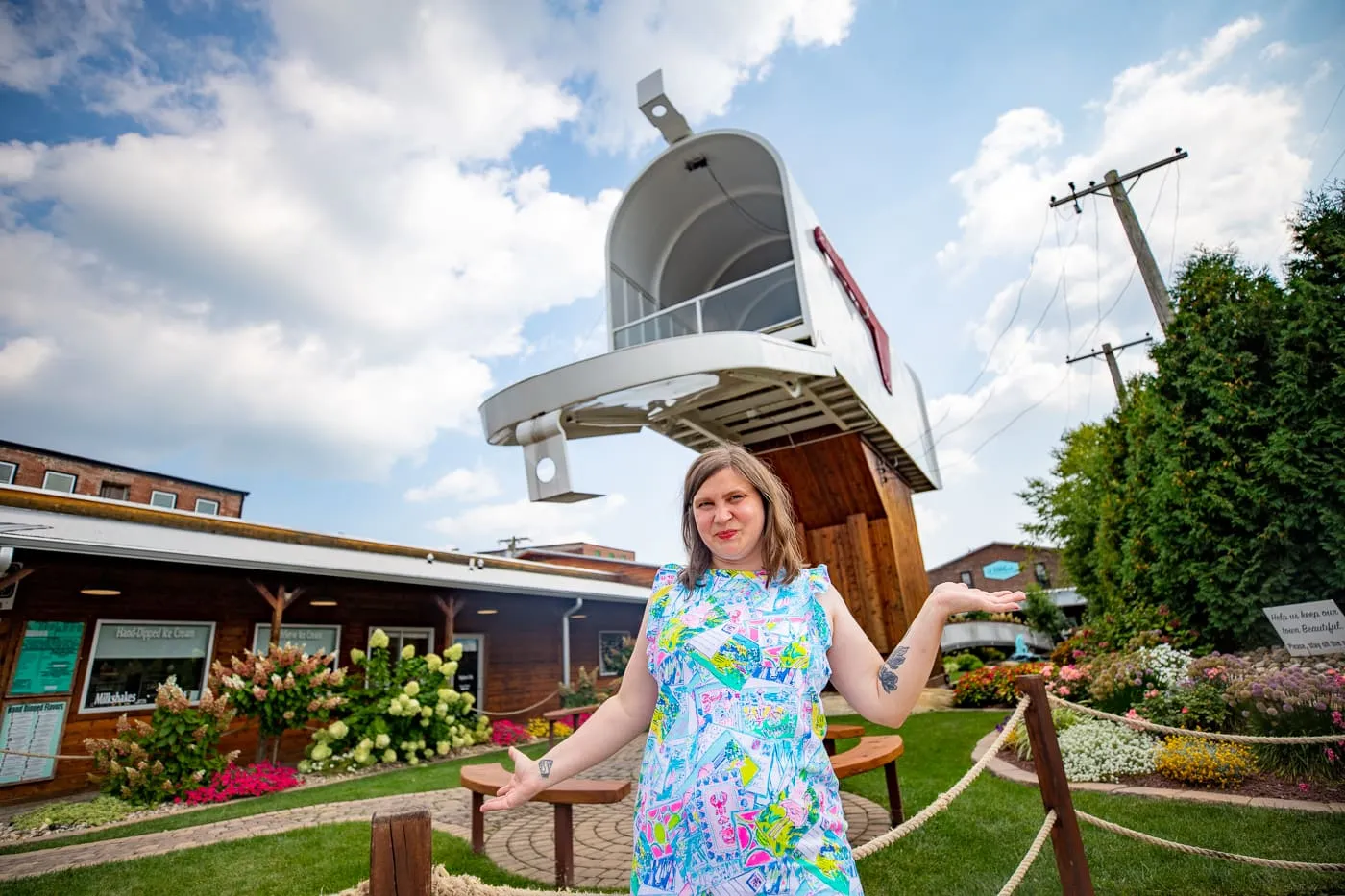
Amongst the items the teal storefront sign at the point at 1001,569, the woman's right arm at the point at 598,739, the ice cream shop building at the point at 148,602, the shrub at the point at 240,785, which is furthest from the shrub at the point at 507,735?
the teal storefront sign at the point at 1001,569

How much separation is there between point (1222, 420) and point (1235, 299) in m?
1.59

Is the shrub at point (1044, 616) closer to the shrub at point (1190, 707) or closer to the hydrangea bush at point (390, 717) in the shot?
the shrub at point (1190, 707)

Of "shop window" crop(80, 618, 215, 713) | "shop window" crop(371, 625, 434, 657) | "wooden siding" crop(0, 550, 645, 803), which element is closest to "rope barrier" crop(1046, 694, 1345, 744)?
"wooden siding" crop(0, 550, 645, 803)

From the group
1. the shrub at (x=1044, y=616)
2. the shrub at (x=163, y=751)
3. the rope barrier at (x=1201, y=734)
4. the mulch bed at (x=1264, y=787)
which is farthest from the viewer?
the shrub at (x=1044, y=616)

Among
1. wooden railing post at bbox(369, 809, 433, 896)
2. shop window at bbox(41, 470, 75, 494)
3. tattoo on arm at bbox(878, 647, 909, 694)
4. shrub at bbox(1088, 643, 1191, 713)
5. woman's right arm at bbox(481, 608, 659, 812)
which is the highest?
shop window at bbox(41, 470, 75, 494)

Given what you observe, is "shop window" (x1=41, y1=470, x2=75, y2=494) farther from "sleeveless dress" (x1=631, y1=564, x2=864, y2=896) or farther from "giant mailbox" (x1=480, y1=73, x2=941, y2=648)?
"sleeveless dress" (x1=631, y1=564, x2=864, y2=896)

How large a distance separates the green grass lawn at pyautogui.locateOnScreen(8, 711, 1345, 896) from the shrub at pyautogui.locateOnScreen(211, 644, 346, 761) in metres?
2.22

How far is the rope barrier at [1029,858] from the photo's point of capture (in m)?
2.20

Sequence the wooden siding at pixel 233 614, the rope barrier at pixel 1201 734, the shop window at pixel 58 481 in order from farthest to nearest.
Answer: the shop window at pixel 58 481
the wooden siding at pixel 233 614
the rope barrier at pixel 1201 734

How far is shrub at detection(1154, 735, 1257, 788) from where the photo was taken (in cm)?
454

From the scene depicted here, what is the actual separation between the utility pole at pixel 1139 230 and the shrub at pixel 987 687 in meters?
5.59

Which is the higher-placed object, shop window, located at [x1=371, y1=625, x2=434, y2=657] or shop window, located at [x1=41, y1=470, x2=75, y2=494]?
shop window, located at [x1=41, y1=470, x2=75, y2=494]

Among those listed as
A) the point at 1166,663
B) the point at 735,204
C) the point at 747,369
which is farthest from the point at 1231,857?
the point at 735,204

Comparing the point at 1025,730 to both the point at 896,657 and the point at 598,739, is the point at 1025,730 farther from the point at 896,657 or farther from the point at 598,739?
the point at 598,739
